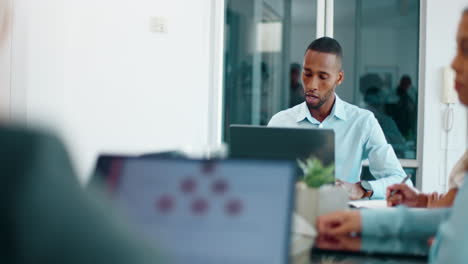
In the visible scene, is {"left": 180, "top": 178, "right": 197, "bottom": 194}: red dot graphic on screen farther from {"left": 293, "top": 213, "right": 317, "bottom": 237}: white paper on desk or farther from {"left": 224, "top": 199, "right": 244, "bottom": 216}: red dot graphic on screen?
{"left": 293, "top": 213, "right": 317, "bottom": 237}: white paper on desk

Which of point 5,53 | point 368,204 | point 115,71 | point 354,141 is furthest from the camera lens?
point 115,71

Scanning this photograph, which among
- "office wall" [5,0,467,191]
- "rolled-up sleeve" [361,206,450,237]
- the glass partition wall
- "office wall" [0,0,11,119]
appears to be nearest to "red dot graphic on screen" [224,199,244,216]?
"rolled-up sleeve" [361,206,450,237]

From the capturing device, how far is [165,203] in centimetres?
89

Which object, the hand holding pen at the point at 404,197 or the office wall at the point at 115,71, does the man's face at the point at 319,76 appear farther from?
the office wall at the point at 115,71

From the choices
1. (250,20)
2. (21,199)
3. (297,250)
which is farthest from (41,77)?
(21,199)

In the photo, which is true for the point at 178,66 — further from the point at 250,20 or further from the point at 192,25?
the point at 250,20

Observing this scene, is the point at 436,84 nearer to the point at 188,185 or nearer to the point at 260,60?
the point at 260,60

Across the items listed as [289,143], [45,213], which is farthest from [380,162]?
[45,213]

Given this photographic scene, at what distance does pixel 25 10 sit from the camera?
3.51m

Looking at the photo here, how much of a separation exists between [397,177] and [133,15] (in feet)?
8.08

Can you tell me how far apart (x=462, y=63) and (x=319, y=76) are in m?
1.70

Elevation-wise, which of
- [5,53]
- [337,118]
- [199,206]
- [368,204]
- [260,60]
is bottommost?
[368,204]

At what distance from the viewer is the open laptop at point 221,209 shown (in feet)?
2.78

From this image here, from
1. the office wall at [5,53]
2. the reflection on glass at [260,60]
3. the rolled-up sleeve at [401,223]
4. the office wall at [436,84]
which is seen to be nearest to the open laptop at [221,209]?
the rolled-up sleeve at [401,223]
